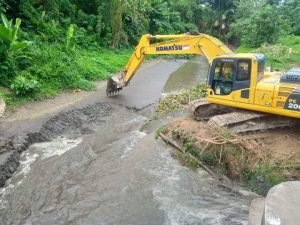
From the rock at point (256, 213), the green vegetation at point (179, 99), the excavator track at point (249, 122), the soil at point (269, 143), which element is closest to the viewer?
the rock at point (256, 213)

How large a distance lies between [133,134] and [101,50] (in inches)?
421

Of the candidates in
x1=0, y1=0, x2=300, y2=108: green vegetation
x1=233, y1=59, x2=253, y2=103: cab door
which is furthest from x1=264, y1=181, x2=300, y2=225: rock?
x1=0, y1=0, x2=300, y2=108: green vegetation

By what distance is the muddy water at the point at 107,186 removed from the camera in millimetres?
7023

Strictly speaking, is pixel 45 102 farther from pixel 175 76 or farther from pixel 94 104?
pixel 175 76

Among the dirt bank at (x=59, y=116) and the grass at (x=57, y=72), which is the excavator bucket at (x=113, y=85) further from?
the grass at (x=57, y=72)

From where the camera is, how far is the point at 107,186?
818 cm

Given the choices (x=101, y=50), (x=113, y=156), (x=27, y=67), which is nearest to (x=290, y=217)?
(x=113, y=156)

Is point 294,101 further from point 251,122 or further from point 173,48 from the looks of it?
point 173,48

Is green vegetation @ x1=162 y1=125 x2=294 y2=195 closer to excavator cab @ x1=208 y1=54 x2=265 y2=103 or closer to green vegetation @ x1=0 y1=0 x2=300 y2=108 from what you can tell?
excavator cab @ x1=208 y1=54 x2=265 y2=103

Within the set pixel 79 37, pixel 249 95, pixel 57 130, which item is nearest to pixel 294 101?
pixel 249 95

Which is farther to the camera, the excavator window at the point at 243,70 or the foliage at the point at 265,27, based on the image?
the foliage at the point at 265,27

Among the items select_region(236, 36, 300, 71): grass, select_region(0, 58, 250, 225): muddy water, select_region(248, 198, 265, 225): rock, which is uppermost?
select_region(236, 36, 300, 71): grass

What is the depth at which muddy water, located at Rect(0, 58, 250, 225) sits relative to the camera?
7023 mm

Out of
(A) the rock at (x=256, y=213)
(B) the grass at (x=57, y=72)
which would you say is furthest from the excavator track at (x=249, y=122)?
(B) the grass at (x=57, y=72)
